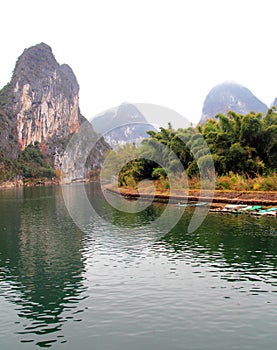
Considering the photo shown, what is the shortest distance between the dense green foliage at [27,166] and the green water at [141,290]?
102 metres

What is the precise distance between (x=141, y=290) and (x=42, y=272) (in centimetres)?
347

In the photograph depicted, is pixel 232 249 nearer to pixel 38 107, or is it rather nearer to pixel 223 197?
pixel 223 197

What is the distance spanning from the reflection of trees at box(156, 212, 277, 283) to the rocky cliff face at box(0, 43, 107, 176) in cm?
11845

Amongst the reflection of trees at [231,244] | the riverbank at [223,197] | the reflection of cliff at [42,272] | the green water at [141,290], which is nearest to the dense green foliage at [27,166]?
the riverbank at [223,197]

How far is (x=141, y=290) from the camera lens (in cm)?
1002

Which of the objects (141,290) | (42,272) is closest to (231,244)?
(141,290)

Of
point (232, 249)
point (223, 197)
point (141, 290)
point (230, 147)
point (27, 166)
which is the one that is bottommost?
point (141, 290)

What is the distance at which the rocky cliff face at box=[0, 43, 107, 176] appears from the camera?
144 meters

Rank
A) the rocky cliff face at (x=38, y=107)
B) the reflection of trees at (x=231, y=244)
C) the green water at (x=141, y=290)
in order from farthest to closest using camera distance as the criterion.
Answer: the rocky cliff face at (x=38, y=107) < the reflection of trees at (x=231, y=244) < the green water at (x=141, y=290)

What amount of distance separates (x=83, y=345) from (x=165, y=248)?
7.86 metres

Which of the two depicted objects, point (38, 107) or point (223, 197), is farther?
point (38, 107)

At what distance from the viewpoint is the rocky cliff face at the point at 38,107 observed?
14350cm

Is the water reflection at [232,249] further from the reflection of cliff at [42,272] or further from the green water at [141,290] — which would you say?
the reflection of cliff at [42,272]

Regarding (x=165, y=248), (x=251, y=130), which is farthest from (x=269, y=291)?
(x=251, y=130)
